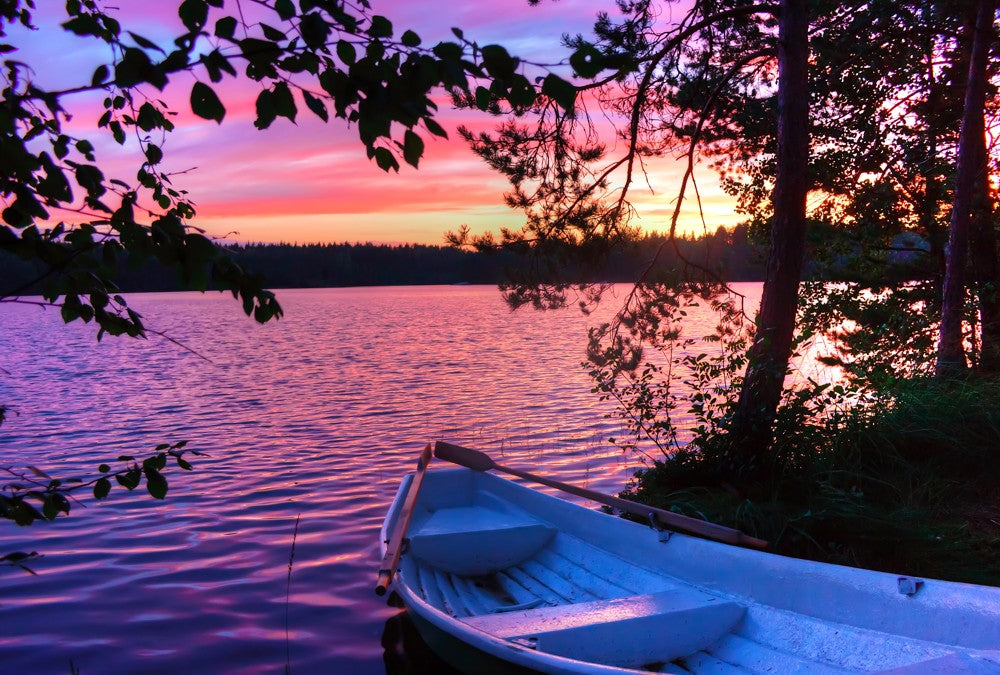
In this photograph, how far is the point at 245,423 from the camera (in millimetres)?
13297

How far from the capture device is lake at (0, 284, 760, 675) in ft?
18.1

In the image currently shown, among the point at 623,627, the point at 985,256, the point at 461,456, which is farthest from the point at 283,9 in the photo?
the point at 985,256

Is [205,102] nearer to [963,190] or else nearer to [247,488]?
[247,488]

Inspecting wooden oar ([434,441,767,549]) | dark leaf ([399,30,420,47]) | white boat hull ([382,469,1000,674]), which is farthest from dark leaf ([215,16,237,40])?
wooden oar ([434,441,767,549])

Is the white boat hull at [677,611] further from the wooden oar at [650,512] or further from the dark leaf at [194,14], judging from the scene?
the dark leaf at [194,14]

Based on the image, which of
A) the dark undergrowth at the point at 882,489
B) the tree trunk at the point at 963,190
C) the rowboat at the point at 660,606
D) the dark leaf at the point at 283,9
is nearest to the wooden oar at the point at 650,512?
the rowboat at the point at 660,606

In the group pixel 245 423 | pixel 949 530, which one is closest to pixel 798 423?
pixel 949 530

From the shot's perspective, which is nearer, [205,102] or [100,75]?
[205,102]

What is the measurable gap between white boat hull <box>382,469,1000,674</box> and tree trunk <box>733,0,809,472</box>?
2.05 m

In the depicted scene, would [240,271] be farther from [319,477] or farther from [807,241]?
[807,241]

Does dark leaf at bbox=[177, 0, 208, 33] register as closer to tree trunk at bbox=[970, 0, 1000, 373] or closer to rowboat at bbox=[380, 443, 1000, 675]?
rowboat at bbox=[380, 443, 1000, 675]

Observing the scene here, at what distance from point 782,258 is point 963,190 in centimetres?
437

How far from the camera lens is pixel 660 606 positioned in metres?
4.15

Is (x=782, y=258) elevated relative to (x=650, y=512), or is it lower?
elevated
